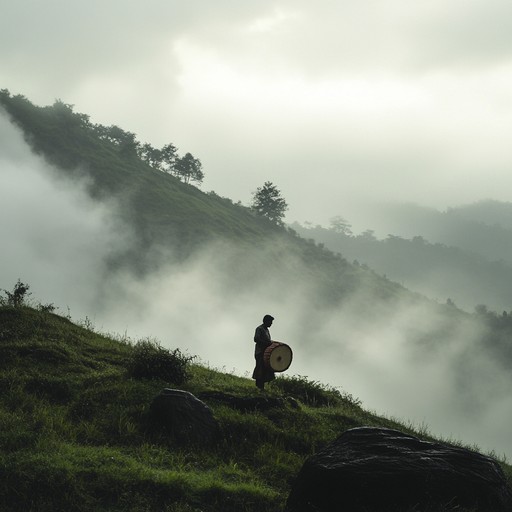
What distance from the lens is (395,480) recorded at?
8.38 m

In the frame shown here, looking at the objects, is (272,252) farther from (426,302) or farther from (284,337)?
(426,302)

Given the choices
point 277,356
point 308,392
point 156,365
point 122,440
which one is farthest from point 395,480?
point 308,392

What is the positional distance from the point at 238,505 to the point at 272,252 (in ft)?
396

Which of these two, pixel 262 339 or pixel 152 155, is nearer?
pixel 262 339

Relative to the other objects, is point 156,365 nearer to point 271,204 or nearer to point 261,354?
point 261,354

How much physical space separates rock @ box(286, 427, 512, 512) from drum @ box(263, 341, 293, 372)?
7.37m

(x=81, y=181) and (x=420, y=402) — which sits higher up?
(x=81, y=181)

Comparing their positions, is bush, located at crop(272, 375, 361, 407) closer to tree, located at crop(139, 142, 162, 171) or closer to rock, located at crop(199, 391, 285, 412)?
rock, located at crop(199, 391, 285, 412)

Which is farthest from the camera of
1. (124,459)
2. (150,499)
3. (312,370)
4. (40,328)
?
(312,370)

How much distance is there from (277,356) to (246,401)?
8.06ft

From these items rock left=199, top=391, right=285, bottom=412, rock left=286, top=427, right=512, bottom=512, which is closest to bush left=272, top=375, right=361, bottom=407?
rock left=199, top=391, right=285, bottom=412

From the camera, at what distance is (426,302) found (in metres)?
137

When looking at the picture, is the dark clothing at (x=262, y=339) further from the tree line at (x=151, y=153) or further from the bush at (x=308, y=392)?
the tree line at (x=151, y=153)

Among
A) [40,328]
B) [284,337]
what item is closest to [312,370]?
[284,337]
